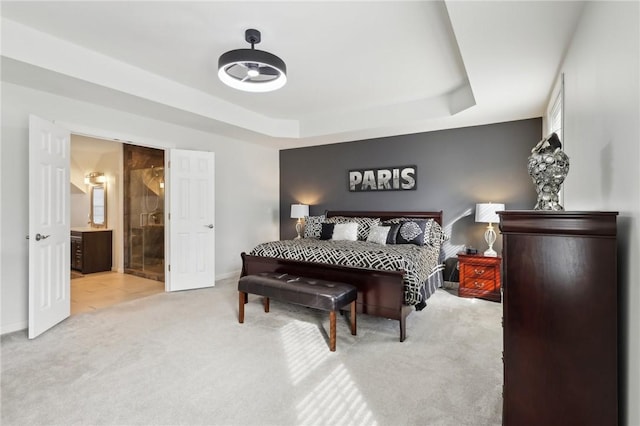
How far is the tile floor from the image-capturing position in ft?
13.0

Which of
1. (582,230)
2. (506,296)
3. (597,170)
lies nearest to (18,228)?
(506,296)

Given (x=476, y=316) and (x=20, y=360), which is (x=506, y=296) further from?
(x=20, y=360)

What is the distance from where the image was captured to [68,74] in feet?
9.52

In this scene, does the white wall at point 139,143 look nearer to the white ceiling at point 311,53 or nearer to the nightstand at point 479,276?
the white ceiling at point 311,53

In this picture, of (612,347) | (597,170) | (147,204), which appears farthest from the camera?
(147,204)

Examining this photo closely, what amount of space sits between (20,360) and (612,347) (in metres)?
3.83

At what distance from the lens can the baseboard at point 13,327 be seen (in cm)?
302

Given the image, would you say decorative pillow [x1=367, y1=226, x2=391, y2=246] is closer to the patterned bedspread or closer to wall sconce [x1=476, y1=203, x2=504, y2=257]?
the patterned bedspread

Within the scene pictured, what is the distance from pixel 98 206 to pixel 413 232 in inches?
254

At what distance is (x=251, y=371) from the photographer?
2.31 metres

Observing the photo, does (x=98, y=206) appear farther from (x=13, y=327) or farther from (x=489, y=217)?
(x=489, y=217)

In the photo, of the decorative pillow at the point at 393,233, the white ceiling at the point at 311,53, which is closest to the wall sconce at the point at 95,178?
the white ceiling at the point at 311,53

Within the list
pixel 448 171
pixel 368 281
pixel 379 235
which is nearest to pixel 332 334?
pixel 368 281

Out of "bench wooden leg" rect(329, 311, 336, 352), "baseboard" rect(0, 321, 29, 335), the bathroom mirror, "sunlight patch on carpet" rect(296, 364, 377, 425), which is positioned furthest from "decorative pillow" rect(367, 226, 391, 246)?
the bathroom mirror
